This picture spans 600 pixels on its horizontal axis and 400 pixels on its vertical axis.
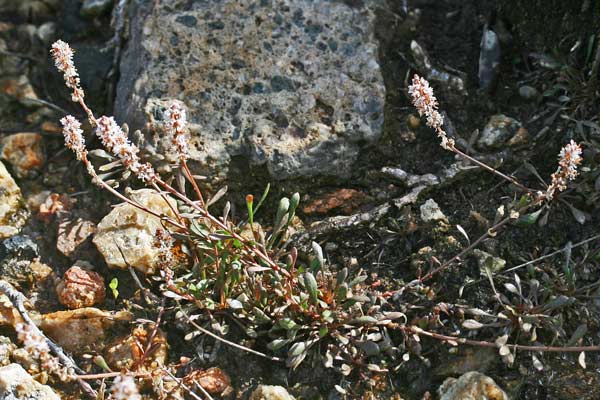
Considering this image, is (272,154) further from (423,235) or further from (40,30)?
(40,30)

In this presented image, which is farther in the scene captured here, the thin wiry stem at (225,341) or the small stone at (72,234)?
the small stone at (72,234)

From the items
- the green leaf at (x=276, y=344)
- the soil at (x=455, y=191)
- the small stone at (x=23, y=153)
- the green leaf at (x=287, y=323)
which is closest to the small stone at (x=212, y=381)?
the soil at (x=455, y=191)

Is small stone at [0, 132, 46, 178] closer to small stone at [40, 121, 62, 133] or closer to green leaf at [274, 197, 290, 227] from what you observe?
small stone at [40, 121, 62, 133]

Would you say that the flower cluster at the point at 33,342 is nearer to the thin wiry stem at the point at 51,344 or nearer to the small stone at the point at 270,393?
the thin wiry stem at the point at 51,344

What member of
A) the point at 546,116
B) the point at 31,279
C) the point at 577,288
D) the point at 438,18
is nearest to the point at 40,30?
the point at 31,279

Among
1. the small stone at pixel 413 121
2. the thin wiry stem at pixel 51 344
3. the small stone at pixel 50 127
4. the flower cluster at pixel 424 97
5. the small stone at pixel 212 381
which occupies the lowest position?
the small stone at pixel 212 381

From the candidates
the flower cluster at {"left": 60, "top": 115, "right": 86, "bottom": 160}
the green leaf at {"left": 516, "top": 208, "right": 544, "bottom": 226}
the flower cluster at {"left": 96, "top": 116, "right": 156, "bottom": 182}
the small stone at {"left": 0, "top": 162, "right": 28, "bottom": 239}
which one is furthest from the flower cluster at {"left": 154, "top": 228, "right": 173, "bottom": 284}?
the green leaf at {"left": 516, "top": 208, "right": 544, "bottom": 226}
